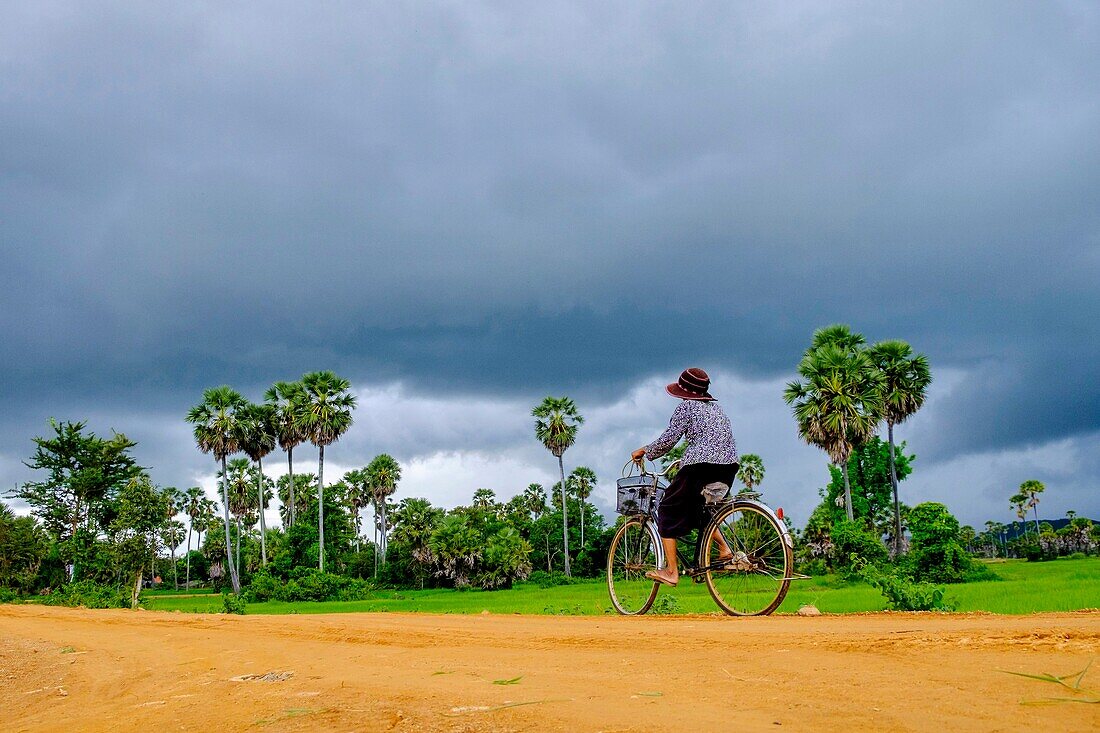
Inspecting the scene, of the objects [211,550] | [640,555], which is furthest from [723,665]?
[211,550]

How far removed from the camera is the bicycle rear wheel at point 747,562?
765 centimetres

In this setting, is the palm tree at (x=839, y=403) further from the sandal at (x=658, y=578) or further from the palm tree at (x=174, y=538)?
the palm tree at (x=174, y=538)

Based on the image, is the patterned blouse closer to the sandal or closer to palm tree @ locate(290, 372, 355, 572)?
the sandal

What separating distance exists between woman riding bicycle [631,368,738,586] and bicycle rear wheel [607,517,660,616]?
2.16ft

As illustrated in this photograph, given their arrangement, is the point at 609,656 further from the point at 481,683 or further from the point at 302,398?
the point at 302,398

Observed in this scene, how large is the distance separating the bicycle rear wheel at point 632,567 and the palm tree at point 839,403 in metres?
38.8

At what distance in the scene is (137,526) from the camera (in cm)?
4388

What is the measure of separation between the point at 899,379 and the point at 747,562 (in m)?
47.7

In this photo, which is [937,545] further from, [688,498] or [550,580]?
[550,580]

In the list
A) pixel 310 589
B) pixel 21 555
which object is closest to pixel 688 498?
pixel 310 589

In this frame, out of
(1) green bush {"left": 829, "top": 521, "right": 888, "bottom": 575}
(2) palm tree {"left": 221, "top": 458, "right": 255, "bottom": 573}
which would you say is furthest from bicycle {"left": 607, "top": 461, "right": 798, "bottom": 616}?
(2) palm tree {"left": 221, "top": 458, "right": 255, "bottom": 573}

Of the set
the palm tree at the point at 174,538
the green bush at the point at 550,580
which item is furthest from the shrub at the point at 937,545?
the palm tree at the point at 174,538

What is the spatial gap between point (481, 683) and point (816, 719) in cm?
191

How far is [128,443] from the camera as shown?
52.7 metres
